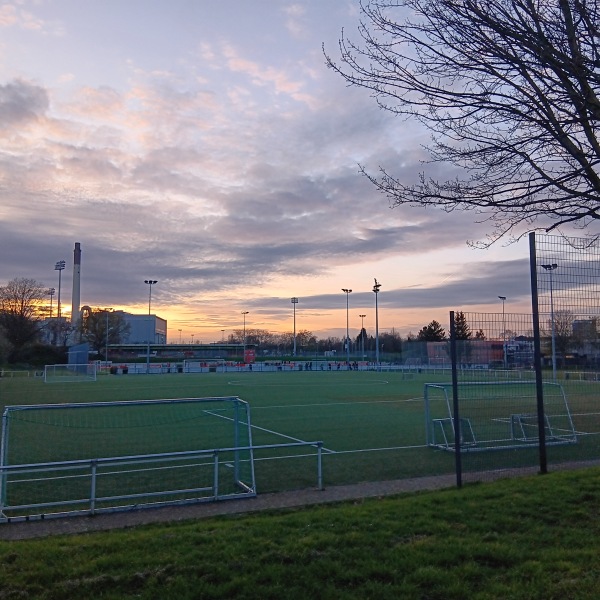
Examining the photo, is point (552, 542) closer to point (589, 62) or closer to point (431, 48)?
point (589, 62)

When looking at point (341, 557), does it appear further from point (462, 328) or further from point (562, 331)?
point (562, 331)

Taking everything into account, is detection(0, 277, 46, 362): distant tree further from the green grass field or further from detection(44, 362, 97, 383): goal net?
the green grass field

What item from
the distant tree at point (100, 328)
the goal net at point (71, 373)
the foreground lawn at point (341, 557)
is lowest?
the foreground lawn at point (341, 557)

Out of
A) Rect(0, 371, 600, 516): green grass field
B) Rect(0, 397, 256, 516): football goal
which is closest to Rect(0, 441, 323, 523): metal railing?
Rect(0, 397, 256, 516): football goal

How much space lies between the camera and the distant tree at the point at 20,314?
83.6m

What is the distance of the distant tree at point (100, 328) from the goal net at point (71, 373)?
55150 mm

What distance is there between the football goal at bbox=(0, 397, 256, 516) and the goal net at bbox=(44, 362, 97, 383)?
29.7m

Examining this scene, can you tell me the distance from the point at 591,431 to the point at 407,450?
18.6 ft

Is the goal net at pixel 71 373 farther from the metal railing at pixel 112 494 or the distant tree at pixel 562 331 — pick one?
the distant tree at pixel 562 331

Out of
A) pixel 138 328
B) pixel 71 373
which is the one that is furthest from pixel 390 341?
pixel 71 373

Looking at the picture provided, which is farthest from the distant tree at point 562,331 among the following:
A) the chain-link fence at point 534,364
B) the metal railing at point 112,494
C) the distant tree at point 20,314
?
the distant tree at point 20,314

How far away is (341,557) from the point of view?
215 inches

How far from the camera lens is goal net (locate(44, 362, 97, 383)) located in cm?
4825

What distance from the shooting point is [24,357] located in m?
78.1
